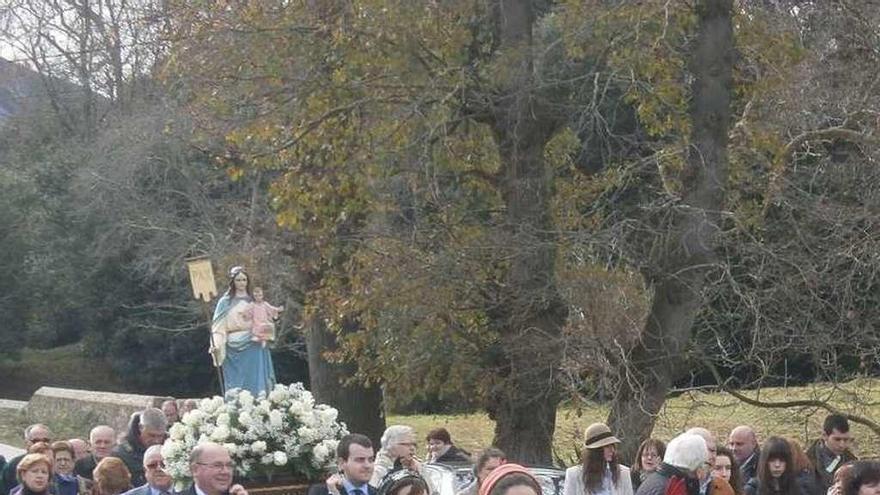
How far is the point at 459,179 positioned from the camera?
19.0 meters

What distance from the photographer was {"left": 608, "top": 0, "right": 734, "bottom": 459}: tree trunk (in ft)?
53.2

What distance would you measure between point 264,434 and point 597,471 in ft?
8.60

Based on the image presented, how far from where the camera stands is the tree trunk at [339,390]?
2186 centimetres

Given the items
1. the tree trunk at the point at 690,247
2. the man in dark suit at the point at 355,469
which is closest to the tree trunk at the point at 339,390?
the tree trunk at the point at 690,247

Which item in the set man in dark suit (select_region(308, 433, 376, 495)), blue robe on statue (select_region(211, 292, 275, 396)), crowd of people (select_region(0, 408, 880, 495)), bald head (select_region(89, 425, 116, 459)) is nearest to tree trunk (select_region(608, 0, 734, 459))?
crowd of people (select_region(0, 408, 880, 495))

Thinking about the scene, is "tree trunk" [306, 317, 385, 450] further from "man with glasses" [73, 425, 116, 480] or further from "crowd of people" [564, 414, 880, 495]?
"crowd of people" [564, 414, 880, 495]

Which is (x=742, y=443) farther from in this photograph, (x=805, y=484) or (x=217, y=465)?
(x=217, y=465)

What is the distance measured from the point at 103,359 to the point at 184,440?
31.2 metres

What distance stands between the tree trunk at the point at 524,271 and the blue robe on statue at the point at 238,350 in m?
3.60

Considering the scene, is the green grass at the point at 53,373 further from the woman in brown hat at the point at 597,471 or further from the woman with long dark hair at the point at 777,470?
the woman with long dark hair at the point at 777,470

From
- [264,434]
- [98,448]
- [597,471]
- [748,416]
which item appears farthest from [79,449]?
[748,416]

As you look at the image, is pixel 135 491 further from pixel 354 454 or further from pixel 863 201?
pixel 863 201

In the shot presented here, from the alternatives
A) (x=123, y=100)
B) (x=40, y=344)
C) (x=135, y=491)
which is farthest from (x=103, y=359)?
(x=135, y=491)

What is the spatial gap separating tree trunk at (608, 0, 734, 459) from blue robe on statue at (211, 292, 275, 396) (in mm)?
3898
